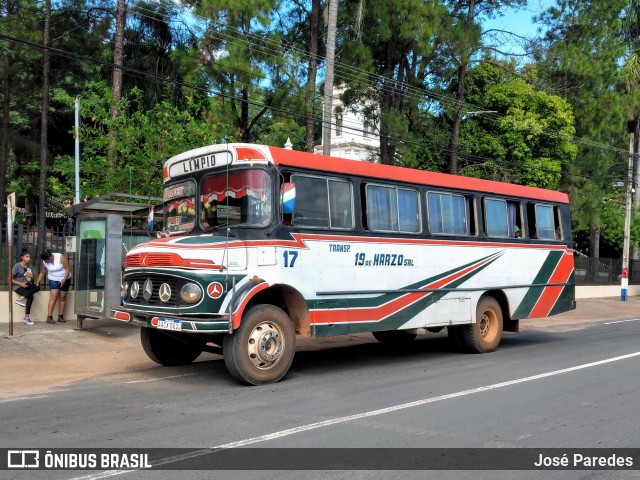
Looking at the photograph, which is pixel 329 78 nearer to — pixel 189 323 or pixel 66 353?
pixel 66 353

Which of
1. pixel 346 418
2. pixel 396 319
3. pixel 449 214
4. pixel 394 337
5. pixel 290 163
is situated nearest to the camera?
pixel 346 418

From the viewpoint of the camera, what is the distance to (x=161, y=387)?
336 inches

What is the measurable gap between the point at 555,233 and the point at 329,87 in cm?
695

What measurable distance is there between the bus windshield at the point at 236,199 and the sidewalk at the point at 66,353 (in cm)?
273

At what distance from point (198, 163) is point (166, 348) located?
2.89m

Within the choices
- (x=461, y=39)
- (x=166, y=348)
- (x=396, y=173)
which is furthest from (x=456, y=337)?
(x=461, y=39)

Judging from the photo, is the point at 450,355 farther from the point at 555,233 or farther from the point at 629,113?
the point at 629,113

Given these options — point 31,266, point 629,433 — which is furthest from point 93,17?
point 629,433

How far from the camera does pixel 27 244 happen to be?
14.5 metres

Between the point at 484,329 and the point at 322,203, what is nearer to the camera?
the point at 322,203

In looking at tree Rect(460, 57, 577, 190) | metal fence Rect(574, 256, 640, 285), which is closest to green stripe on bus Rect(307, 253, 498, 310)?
tree Rect(460, 57, 577, 190)

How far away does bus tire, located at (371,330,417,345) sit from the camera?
514 inches

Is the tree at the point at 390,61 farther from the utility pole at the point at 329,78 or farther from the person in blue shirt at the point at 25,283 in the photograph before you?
the person in blue shirt at the point at 25,283

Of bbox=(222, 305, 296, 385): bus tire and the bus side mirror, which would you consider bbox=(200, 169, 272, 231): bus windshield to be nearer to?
the bus side mirror
